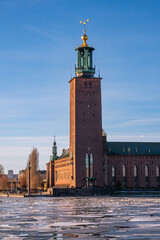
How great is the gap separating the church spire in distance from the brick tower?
3.30 ft

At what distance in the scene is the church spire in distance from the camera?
101500mm

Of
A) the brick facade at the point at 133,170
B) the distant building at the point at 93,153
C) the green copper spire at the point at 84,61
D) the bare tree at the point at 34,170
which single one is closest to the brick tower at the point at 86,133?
the distant building at the point at 93,153

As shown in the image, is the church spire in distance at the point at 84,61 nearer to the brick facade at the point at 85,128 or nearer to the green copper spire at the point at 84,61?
the green copper spire at the point at 84,61

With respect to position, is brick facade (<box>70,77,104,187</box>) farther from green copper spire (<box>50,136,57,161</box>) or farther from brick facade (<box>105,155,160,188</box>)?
green copper spire (<box>50,136,57,161</box>)

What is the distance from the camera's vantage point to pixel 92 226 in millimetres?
17094

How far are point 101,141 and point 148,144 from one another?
1904cm

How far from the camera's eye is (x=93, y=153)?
96.5 m

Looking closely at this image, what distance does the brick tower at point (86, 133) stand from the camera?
95438 millimetres

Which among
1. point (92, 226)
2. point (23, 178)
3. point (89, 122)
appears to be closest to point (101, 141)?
point (89, 122)

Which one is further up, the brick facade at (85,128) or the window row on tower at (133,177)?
the brick facade at (85,128)

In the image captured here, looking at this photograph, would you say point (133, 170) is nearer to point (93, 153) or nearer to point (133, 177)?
point (133, 177)

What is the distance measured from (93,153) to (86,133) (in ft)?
15.1

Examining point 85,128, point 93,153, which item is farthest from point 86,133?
point 93,153

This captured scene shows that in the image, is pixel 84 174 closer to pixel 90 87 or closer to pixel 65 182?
pixel 65 182
